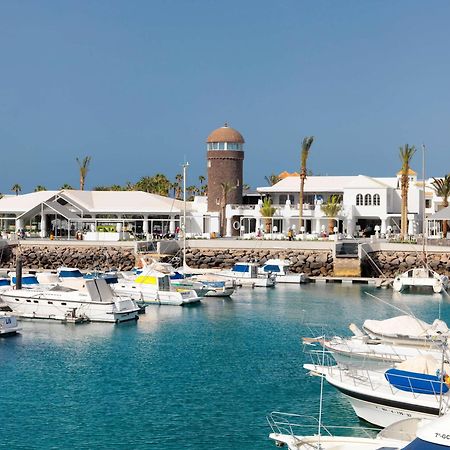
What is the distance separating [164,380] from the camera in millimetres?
Result: 35438

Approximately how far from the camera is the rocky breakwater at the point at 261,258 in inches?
3081

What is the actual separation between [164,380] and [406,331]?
9.78m

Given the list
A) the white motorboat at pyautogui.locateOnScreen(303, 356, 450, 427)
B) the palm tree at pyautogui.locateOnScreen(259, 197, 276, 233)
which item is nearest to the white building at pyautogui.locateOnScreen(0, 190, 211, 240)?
the palm tree at pyautogui.locateOnScreen(259, 197, 276, 233)

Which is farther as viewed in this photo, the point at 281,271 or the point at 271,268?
the point at 271,268

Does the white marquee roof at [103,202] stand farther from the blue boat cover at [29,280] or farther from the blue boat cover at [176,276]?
the blue boat cover at [29,280]

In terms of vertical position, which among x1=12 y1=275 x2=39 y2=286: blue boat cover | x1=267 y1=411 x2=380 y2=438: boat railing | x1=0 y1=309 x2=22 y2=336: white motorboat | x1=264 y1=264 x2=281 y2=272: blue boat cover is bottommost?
x1=267 y1=411 x2=380 y2=438: boat railing

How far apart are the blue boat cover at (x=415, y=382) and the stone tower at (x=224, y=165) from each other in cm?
7272

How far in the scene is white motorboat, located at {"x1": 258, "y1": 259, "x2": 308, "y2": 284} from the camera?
73.5 metres

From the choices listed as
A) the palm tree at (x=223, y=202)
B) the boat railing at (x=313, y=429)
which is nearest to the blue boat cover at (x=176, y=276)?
the boat railing at (x=313, y=429)

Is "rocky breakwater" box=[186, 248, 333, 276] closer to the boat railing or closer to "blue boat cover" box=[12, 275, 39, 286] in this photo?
"blue boat cover" box=[12, 275, 39, 286]

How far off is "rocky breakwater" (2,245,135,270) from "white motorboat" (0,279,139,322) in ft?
99.9

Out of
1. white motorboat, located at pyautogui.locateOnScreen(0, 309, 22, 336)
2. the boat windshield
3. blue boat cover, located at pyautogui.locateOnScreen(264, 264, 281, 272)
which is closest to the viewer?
white motorboat, located at pyautogui.locateOnScreen(0, 309, 22, 336)

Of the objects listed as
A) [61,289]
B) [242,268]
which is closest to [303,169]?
[242,268]

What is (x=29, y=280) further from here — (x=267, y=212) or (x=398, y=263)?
(x=267, y=212)
